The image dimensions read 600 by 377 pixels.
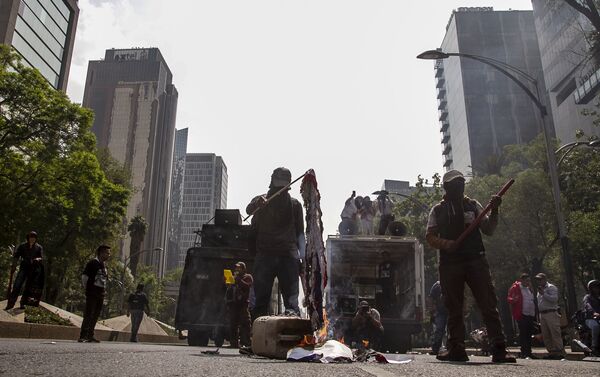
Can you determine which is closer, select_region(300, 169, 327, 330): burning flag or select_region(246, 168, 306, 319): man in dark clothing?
select_region(300, 169, 327, 330): burning flag

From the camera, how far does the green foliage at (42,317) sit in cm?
1202

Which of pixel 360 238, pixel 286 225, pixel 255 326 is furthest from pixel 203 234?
pixel 255 326

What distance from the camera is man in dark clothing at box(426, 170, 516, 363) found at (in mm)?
5340

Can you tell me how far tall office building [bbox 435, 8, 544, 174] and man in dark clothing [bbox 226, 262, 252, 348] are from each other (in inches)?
3588

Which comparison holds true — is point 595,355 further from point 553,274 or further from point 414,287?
point 553,274

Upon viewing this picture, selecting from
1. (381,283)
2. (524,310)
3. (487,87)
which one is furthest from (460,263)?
(487,87)

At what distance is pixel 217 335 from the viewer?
12.3 m

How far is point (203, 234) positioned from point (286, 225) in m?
6.64

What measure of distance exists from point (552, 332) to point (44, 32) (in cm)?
5958

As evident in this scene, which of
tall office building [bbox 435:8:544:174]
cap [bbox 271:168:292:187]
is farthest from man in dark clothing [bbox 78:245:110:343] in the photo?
tall office building [bbox 435:8:544:174]

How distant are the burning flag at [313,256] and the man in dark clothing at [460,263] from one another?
4.27ft

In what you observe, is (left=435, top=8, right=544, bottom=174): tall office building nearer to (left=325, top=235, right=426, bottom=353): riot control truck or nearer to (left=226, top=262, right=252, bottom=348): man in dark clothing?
(left=325, top=235, right=426, bottom=353): riot control truck

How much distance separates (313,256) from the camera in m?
6.09

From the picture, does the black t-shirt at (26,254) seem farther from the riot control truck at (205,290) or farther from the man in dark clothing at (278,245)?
the man in dark clothing at (278,245)
